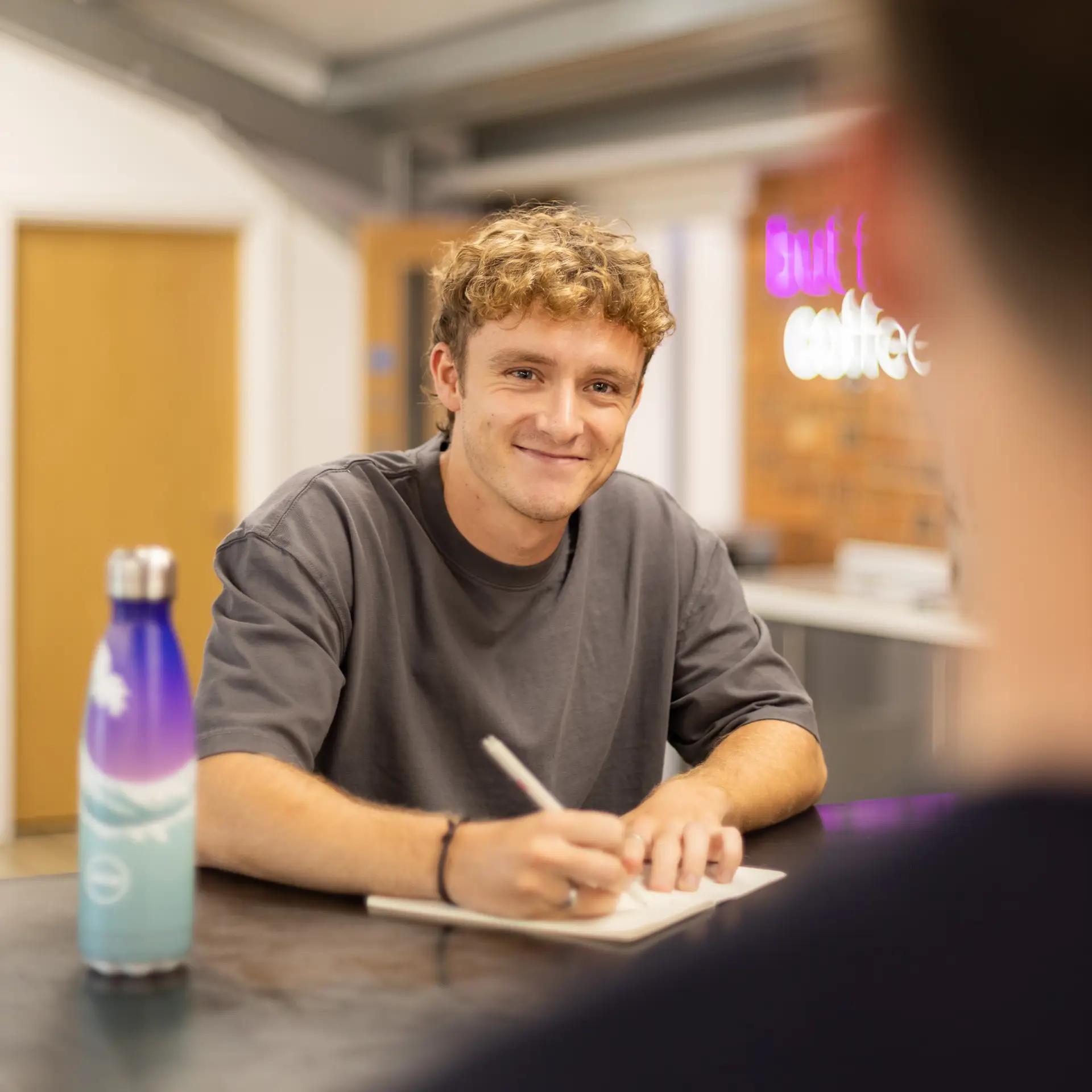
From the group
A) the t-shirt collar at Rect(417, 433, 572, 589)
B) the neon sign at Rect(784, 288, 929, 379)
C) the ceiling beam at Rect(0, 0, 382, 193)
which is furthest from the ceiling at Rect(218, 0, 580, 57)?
the t-shirt collar at Rect(417, 433, 572, 589)

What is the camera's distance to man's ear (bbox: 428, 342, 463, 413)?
1827 mm

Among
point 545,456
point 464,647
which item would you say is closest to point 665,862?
point 464,647

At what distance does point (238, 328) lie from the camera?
5605 mm

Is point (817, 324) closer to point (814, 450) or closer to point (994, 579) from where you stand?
point (814, 450)

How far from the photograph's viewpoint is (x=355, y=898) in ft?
3.72

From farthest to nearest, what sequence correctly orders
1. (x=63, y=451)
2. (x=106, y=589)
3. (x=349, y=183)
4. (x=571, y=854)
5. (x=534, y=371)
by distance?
(x=349, y=183), (x=63, y=451), (x=534, y=371), (x=571, y=854), (x=106, y=589)

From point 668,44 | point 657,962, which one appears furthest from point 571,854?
point 668,44

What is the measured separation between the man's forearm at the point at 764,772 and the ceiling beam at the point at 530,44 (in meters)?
2.72

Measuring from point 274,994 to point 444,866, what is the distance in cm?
23

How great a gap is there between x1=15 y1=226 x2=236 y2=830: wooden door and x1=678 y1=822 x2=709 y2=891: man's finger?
4.13 meters

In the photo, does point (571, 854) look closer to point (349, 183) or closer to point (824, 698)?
point (824, 698)

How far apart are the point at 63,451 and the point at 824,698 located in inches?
114

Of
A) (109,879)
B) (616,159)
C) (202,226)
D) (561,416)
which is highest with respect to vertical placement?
(616,159)

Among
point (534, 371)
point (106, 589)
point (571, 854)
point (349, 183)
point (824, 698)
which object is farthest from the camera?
point (349, 183)
